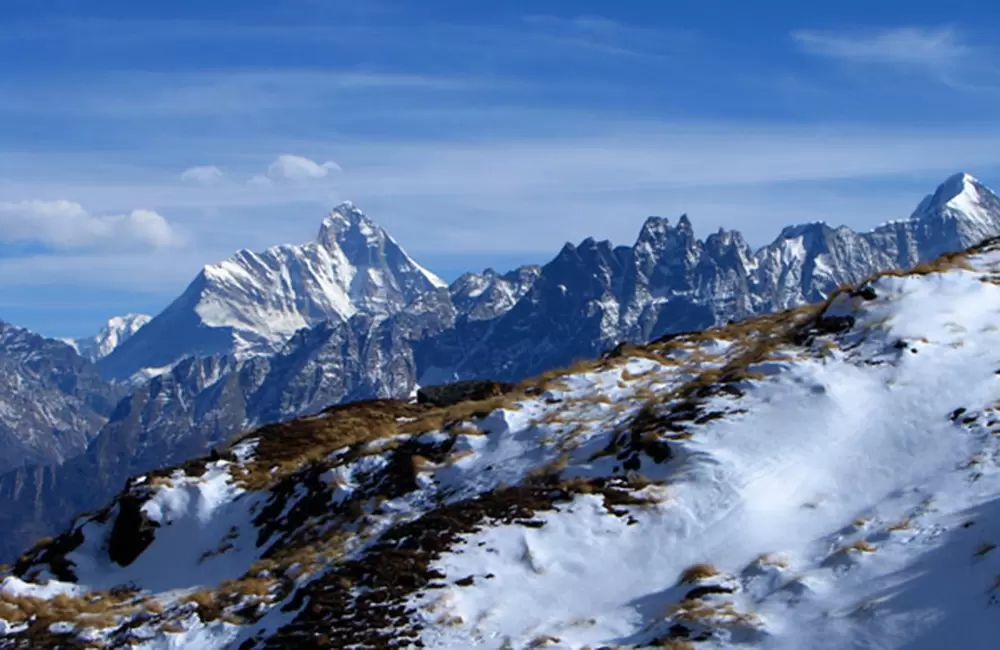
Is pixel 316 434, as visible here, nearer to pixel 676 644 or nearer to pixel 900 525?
pixel 900 525

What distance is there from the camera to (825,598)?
21703 mm

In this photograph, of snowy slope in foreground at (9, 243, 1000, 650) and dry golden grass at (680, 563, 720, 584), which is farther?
dry golden grass at (680, 563, 720, 584)

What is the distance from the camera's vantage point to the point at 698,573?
2367 cm

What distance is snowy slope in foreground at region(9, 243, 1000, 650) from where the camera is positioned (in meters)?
22.3

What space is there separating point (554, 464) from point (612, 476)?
231 cm

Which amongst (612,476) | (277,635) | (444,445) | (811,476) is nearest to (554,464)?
(612,476)

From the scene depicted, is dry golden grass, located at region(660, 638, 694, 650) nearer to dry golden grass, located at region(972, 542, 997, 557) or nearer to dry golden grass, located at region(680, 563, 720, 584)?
dry golden grass, located at region(680, 563, 720, 584)

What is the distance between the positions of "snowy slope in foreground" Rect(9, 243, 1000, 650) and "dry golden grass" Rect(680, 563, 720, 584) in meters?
0.05

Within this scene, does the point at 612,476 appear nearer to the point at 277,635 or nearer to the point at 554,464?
the point at 554,464

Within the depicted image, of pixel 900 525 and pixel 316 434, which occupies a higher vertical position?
pixel 316 434

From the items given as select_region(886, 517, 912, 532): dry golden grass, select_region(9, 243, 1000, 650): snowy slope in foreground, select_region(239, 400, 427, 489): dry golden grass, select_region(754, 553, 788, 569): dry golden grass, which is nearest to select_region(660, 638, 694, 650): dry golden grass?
select_region(9, 243, 1000, 650): snowy slope in foreground

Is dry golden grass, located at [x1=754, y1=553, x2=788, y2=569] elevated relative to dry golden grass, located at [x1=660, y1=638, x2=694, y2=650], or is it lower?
elevated

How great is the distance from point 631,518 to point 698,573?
3.28 m

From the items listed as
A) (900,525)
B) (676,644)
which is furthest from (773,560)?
(676,644)
